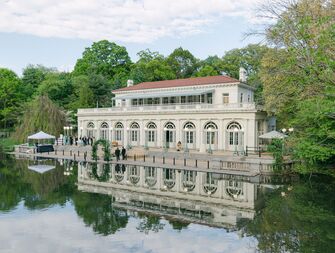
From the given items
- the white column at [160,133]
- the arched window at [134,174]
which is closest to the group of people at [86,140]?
the white column at [160,133]

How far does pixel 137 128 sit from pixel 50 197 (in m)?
24.5

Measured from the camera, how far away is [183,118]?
39344 mm

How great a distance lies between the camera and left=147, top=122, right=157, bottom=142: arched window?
41719mm

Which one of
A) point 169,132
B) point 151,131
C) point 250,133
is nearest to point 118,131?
point 151,131

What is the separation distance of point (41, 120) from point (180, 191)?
3319cm

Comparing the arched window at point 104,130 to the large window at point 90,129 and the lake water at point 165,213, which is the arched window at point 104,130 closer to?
the large window at point 90,129

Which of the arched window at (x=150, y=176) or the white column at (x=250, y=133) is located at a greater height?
the white column at (x=250, y=133)

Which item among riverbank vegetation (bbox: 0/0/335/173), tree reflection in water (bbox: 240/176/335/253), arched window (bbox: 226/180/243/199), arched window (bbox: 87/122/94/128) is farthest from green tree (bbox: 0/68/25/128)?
tree reflection in water (bbox: 240/176/335/253)

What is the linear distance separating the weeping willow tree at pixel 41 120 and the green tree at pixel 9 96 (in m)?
14.3

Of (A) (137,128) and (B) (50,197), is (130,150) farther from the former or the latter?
(B) (50,197)

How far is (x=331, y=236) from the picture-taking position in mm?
12602

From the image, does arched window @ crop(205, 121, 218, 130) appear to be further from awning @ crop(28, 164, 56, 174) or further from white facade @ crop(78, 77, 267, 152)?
awning @ crop(28, 164, 56, 174)

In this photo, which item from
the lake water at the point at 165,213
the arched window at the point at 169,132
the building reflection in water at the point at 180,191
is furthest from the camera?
the arched window at the point at 169,132

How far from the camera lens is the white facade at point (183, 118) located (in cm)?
3591
